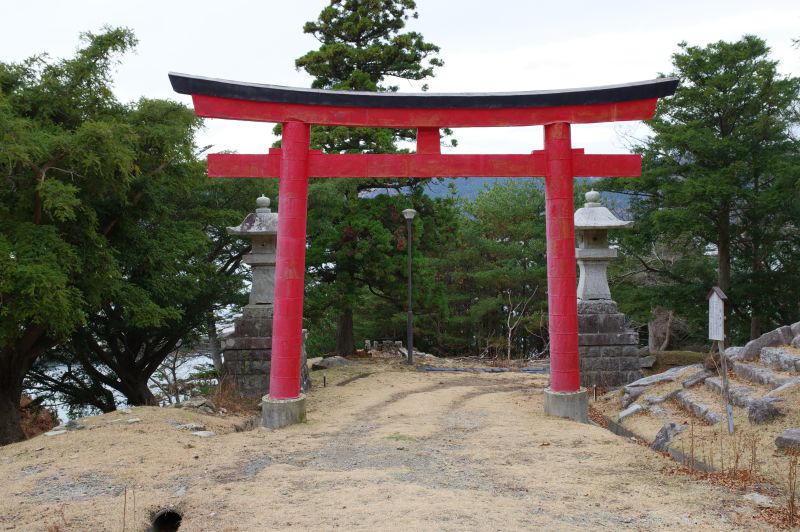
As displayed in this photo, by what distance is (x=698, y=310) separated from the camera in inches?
615

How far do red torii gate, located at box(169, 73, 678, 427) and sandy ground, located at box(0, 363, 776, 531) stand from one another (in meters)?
0.96

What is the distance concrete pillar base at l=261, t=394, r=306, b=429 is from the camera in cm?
800

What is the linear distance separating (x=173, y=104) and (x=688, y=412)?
10177 mm

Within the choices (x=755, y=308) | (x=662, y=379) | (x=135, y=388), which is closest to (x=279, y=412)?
(x=662, y=379)

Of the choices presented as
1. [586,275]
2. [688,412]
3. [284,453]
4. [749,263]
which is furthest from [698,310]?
[284,453]

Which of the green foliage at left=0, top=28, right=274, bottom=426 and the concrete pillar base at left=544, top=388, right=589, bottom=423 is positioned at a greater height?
the green foliage at left=0, top=28, right=274, bottom=426

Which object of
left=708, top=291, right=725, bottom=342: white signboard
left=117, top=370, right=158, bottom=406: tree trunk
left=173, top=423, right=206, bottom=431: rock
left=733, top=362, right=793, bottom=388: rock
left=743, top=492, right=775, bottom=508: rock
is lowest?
left=117, top=370, right=158, bottom=406: tree trunk

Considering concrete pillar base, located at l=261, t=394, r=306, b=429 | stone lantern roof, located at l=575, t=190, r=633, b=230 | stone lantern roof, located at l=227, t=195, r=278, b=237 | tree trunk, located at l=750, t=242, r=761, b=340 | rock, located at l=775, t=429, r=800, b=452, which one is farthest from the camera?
tree trunk, located at l=750, t=242, r=761, b=340

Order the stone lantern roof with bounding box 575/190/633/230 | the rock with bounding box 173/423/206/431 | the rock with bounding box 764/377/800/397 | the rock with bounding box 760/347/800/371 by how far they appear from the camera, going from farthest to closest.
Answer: the stone lantern roof with bounding box 575/190/633/230, the rock with bounding box 760/347/800/371, the rock with bounding box 173/423/206/431, the rock with bounding box 764/377/800/397

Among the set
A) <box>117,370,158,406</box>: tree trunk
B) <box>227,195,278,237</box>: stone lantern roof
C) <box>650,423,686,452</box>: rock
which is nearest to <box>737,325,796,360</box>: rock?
<box>650,423,686,452</box>: rock

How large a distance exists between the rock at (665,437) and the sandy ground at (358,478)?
1.12ft

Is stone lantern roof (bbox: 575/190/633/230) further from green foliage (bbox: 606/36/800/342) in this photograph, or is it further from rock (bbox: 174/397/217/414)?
rock (bbox: 174/397/217/414)

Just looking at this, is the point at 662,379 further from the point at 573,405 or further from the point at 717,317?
the point at 717,317

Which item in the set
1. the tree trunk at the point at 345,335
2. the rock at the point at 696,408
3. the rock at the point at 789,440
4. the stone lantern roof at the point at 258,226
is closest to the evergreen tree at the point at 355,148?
the tree trunk at the point at 345,335
